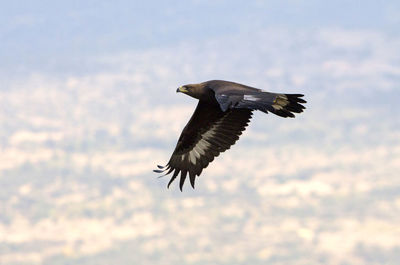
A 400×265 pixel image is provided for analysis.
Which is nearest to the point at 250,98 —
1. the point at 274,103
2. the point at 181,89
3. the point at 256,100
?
the point at 256,100

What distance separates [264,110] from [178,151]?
5.47m

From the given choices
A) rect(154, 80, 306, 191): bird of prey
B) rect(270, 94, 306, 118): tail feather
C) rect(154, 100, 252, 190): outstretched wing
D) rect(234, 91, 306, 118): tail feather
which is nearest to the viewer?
rect(234, 91, 306, 118): tail feather

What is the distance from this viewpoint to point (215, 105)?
1959 centimetres

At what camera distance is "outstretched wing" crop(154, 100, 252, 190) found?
19.9 metres

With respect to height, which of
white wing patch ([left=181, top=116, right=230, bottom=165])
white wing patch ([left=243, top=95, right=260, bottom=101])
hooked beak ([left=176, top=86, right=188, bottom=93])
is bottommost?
white wing patch ([left=243, top=95, right=260, bottom=101])

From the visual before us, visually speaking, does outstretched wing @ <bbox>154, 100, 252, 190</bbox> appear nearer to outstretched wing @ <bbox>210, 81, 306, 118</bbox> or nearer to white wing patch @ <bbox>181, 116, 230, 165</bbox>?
white wing patch @ <bbox>181, 116, 230, 165</bbox>

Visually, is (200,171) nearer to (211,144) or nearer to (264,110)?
(211,144)

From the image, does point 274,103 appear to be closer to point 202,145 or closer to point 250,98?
point 250,98

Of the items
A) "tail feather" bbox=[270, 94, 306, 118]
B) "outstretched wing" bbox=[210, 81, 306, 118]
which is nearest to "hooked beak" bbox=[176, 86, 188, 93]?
"outstretched wing" bbox=[210, 81, 306, 118]

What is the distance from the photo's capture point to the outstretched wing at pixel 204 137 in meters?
19.9

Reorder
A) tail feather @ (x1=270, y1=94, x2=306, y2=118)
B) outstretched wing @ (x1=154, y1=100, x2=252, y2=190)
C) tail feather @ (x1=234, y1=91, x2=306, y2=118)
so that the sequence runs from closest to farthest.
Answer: tail feather @ (x1=234, y1=91, x2=306, y2=118) < tail feather @ (x1=270, y1=94, x2=306, y2=118) < outstretched wing @ (x1=154, y1=100, x2=252, y2=190)

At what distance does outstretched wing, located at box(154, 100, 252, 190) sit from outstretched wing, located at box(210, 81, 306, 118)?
6.89ft

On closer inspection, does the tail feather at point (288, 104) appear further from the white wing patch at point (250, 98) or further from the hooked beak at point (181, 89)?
the hooked beak at point (181, 89)

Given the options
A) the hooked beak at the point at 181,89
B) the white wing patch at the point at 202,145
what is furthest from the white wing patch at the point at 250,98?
the white wing patch at the point at 202,145
